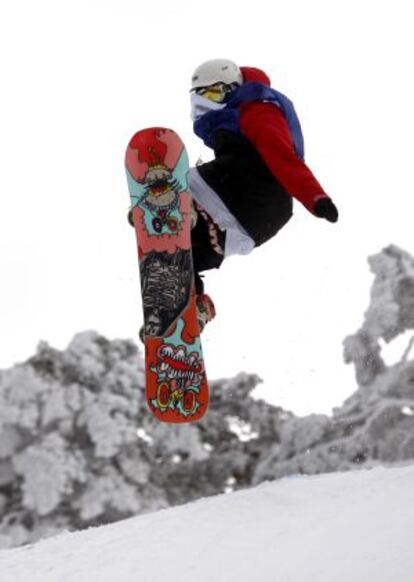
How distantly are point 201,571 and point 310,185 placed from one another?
71.2 inches

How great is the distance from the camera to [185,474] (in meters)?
17.3

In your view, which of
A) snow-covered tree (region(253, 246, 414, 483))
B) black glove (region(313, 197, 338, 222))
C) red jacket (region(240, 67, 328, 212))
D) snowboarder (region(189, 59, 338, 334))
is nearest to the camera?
black glove (region(313, 197, 338, 222))

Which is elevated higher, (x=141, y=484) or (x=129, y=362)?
(x=129, y=362)

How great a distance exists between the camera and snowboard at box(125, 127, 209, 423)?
4.80 metres

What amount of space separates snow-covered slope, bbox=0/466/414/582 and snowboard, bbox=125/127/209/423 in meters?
0.61

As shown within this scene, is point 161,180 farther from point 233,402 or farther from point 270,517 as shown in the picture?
point 233,402

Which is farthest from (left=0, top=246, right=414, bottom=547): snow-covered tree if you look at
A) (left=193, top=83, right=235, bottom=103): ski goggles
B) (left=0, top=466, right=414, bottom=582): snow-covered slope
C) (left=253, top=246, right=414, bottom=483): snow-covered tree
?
(left=193, top=83, right=235, bottom=103): ski goggles

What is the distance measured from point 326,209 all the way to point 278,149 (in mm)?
475

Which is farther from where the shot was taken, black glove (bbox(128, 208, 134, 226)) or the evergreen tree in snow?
the evergreen tree in snow

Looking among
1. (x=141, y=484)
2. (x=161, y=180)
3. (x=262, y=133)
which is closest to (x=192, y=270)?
(x=161, y=180)

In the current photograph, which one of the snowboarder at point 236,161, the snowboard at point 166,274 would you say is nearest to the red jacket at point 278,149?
the snowboarder at point 236,161

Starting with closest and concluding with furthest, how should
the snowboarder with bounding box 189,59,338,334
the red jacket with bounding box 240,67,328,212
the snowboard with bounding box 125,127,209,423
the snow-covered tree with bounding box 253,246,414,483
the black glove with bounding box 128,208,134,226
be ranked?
the red jacket with bounding box 240,67,328,212, the snowboarder with bounding box 189,59,338,334, the snowboard with bounding box 125,127,209,423, the black glove with bounding box 128,208,134,226, the snow-covered tree with bounding box 253,246,414,483

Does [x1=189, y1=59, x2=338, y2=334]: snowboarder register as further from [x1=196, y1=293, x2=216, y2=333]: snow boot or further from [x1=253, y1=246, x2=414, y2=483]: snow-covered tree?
[x1=253, y1=246, x2=414, y2=483]: snow-covered tree

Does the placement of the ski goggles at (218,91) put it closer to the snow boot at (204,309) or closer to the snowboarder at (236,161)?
the snowboarder at (236,161)
